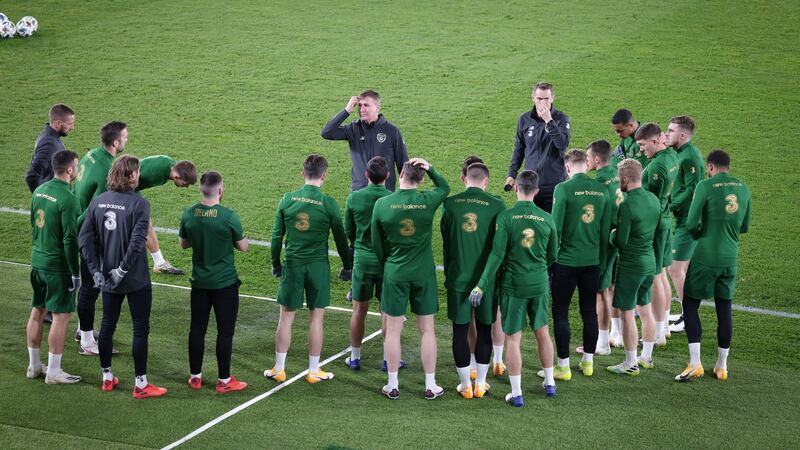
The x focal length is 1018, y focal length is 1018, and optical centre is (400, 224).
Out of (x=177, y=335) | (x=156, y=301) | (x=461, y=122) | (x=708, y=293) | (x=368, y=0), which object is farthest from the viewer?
(x=368, y=0)

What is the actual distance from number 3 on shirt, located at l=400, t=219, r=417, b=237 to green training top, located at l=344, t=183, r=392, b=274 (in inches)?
21.2

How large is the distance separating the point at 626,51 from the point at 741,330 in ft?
31.0

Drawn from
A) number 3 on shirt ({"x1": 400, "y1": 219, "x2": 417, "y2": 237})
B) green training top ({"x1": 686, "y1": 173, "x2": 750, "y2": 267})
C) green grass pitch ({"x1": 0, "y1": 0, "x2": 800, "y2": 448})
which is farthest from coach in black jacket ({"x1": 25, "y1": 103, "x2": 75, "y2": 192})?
green training top ({"x1": 686, "y1": 173, "x2": 750, "y2": 267})

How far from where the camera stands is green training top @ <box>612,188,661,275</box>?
25.9 ft

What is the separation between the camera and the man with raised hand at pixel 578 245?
25.4 feet

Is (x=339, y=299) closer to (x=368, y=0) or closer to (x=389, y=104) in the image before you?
(x=389, y=104)

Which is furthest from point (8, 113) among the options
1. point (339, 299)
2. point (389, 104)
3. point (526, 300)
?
point (526, 300)

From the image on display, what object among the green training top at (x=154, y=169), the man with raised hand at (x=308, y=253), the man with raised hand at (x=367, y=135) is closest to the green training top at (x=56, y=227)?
the green training top at (x=154, y=169)

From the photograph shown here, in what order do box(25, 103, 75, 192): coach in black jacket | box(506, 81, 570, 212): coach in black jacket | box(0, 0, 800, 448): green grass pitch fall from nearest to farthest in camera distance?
box(0, 0, 800, 448): green grass pitch
box(25, 103, 75, 192): coach in black jacket
box(506, 81, 570, 212): coach in black jacket

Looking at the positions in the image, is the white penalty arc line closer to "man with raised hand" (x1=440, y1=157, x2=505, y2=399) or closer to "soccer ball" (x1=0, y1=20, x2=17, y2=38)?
"man with raised hand" (x1=440, y1=157, x2=505, y2=399)

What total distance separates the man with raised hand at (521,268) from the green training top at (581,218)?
0.40 m

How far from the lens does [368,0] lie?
20906 mm

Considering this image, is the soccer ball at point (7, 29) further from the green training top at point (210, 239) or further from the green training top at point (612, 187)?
the green training top at point (612, 187)

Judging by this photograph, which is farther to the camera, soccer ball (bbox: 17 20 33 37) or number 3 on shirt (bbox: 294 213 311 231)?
soccer ball (bbox: 17 20 33 37)
